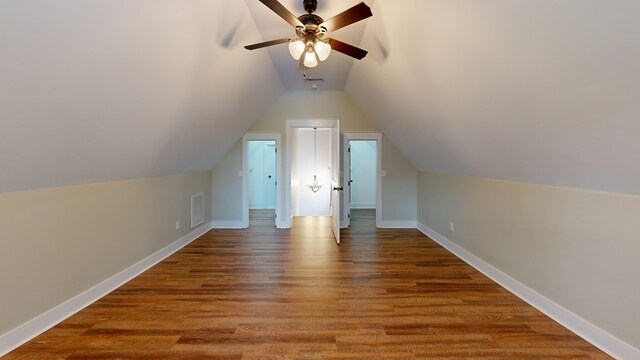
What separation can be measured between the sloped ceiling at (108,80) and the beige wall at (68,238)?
15 centimetres

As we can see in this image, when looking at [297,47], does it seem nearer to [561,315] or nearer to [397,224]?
[561,315]

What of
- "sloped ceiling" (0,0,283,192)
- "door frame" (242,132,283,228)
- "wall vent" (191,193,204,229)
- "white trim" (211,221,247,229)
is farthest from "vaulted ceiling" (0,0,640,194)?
"white trim" (211,221,247,229)

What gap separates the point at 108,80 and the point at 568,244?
12.5ft

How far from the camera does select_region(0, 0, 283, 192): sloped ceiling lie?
4.86ft

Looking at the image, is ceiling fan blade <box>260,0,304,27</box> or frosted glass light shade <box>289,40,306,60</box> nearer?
ceiling fan blade <box>260,0,304,27</box>

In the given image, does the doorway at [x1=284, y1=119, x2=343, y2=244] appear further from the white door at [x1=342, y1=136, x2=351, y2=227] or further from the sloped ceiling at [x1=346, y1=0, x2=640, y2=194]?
the sloped ceiling at [x1=346, y1=0, x2=640, y2=194]

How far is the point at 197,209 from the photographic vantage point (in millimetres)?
5098

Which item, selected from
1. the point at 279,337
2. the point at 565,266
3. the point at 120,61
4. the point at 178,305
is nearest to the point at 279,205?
the point at 178,305

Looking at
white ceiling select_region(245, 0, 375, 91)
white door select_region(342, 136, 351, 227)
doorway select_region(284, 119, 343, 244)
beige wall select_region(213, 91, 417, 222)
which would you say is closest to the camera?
white ceiling select_region(245, 0, 375, 91)

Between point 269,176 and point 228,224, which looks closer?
point 228,224

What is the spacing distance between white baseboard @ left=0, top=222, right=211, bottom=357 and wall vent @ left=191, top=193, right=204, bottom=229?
97 centimetres

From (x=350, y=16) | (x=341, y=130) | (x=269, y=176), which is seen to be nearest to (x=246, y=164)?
(x=341, y=130)

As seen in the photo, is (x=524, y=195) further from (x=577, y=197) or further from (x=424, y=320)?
(x=424, y=320)

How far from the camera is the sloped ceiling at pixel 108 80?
58.4 inches
